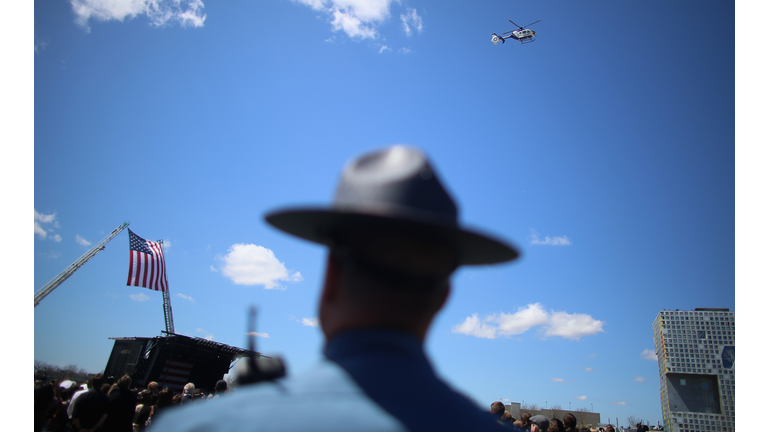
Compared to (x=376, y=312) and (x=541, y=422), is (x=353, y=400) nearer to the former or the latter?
(x=376, y=312)

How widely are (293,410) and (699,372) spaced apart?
31246 millimetres

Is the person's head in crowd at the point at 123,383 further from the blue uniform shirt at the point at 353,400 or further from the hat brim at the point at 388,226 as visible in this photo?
the blue uniform shirt at the point at 353,400

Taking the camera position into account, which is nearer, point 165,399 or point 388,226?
point 388,226

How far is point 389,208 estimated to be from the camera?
0.95 metres

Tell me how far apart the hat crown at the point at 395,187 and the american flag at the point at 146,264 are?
1313 cm

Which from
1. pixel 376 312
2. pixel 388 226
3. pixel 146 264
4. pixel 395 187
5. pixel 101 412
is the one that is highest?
pixel 146 264

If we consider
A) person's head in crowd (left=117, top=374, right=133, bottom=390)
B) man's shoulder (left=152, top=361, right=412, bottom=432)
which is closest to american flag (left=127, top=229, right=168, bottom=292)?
person's head in crowd (left=117, top=374, right=133, bottom=390)

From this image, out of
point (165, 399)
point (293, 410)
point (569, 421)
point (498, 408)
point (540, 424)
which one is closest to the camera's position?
point (293, 410)

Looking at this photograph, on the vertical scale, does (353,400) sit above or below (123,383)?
above

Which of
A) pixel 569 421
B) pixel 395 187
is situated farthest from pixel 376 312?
pixel 569 421

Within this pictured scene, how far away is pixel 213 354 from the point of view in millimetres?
30016

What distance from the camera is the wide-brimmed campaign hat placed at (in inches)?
37.3

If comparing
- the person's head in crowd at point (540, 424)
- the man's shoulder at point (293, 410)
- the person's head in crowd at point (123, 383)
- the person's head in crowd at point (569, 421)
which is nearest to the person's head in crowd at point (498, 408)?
the person's head in crowd at point (540, 424)

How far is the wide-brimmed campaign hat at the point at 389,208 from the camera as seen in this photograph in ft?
3.11
